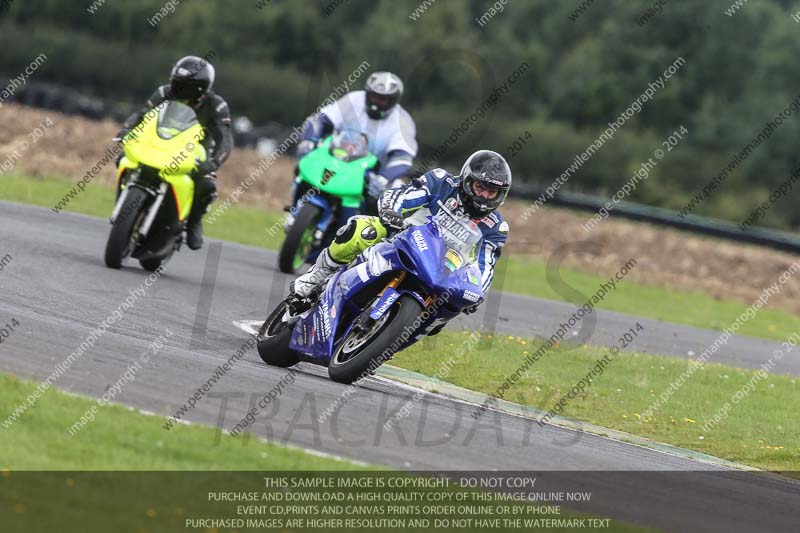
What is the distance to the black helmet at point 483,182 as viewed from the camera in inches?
384

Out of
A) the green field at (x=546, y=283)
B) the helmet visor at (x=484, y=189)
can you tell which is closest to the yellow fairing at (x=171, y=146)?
the helmet visor at (x=484, y=189)

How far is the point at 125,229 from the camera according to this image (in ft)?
43.8

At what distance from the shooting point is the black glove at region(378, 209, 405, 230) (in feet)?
32.6

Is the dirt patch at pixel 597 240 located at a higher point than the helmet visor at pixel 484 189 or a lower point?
lower

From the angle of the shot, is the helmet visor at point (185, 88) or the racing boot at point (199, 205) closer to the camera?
the helmet visor at point (185, 88)

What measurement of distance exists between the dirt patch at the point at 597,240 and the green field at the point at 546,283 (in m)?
0.79

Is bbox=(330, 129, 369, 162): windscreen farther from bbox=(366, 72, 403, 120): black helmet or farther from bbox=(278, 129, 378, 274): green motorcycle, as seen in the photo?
bbox=(366, 72, 403, 120): black helmet

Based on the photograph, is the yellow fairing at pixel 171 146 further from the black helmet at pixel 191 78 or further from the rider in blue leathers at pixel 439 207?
the rider in blue leathers at pixel 439 207

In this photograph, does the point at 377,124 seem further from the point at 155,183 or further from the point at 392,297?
the point at 392,297
